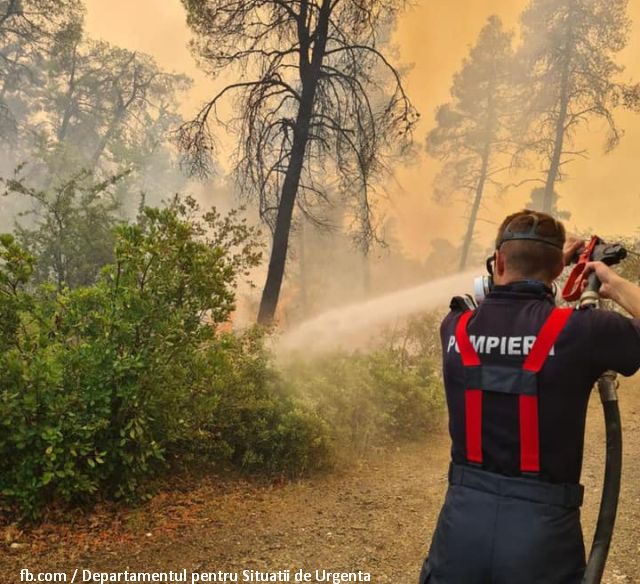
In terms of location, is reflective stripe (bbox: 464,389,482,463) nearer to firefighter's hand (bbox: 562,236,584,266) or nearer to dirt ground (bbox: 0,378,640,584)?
firefighter's hand (bbox: 562,236,584,266)

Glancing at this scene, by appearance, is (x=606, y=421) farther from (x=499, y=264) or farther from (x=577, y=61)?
(x=577, y=61)

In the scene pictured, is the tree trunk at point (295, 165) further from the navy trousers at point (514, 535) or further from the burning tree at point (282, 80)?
the navy trousers at point (514, 535)

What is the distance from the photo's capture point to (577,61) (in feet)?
58.7

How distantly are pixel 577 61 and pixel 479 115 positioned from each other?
228 inches

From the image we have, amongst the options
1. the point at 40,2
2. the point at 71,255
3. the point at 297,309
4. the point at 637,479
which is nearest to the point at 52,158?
the point at 40,2

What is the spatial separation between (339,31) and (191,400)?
26.7ft

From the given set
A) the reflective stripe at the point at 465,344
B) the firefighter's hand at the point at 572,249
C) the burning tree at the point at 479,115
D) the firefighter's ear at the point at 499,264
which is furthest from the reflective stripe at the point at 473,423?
the burning tree at the point at 479,115

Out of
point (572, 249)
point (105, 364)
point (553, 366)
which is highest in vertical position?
point (572, 249)

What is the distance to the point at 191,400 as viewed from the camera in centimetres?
478

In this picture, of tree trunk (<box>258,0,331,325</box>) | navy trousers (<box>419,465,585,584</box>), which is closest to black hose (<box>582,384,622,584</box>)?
navy trousers (<box>419,465,585,584</box>)

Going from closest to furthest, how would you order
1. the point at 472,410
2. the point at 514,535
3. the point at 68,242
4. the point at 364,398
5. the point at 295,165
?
the point at 514,535 → the point at 472,410 → the point at 364,398 → the point at 295,165 → the point at 68,242

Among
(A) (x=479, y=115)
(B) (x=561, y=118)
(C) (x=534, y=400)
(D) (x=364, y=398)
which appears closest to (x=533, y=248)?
(C) (x=534, y=400)

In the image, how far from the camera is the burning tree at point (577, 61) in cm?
1742

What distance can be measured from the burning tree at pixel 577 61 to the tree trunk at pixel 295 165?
1249 centimetres
